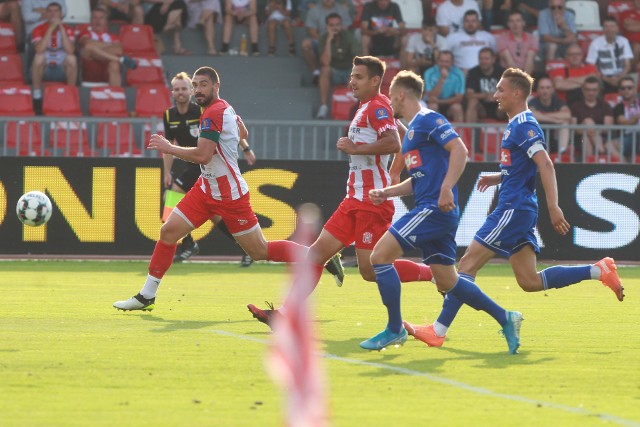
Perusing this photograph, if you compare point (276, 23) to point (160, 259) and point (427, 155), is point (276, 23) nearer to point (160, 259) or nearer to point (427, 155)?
point (160, 259)

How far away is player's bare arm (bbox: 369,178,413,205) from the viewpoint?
8.62 metres

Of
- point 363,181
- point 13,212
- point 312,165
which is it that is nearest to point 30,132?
point 13,212

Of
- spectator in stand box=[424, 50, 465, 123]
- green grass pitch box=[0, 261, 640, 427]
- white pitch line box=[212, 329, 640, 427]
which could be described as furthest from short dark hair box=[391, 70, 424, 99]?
spectator in stand box=[424, 50, 465, 123]

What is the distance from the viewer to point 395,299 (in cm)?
877

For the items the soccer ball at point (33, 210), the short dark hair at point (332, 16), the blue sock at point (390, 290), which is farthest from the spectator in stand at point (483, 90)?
the blue sock at point (390, 290)

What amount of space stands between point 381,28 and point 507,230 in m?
14.4

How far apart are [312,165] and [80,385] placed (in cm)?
1132

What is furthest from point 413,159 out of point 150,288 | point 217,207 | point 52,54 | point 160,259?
point 52,54

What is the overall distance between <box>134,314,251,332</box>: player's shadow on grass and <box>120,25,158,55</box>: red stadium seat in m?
12.5

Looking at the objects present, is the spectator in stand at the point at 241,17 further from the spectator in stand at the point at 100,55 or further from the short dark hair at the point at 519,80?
the short dark hair at the point at 519,80

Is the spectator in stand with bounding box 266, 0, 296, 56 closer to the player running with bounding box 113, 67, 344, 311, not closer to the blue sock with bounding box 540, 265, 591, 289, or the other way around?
the player running with bounding box 113, 67, 344, 311

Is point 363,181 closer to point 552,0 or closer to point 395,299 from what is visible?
point 395,299

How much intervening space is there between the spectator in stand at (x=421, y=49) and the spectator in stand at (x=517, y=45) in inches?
42.4

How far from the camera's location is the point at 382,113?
31.7 ft
